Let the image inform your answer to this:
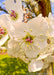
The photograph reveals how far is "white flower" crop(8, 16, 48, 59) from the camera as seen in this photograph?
47 centimetres

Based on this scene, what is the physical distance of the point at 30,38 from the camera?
20.3 inches

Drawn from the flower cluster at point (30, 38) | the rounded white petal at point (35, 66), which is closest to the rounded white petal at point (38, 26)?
the flower cluster at point (30, 38)

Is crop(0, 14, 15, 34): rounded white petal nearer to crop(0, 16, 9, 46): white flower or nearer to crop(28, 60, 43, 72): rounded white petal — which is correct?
crop(0, 16, 9, 46): white flower

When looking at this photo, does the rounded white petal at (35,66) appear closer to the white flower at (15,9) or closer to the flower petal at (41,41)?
the flower petal at (41,41)

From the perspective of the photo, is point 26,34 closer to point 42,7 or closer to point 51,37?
point 51,37

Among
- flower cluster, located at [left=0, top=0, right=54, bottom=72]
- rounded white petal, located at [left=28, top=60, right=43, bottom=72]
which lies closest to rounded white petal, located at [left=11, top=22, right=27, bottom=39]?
flower cluster, located at [left=0, top=0, right=54, bottom=72]

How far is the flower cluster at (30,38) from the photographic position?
18.4 inches

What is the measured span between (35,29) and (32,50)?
9 centimetres

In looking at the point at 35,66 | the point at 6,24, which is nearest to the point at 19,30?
the point at 6,24

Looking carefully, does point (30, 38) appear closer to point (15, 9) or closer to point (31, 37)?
point (31, 37)

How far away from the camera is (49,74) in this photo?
166 cm

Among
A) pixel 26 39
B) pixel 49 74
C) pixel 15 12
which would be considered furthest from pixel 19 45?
pixel 49 74

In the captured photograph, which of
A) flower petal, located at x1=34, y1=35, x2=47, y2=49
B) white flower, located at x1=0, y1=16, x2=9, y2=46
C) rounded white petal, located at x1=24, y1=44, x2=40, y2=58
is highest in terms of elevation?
white flower, located at x1=0, y1=16, x2=9, y2=46

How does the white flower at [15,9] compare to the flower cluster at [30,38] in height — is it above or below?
above
